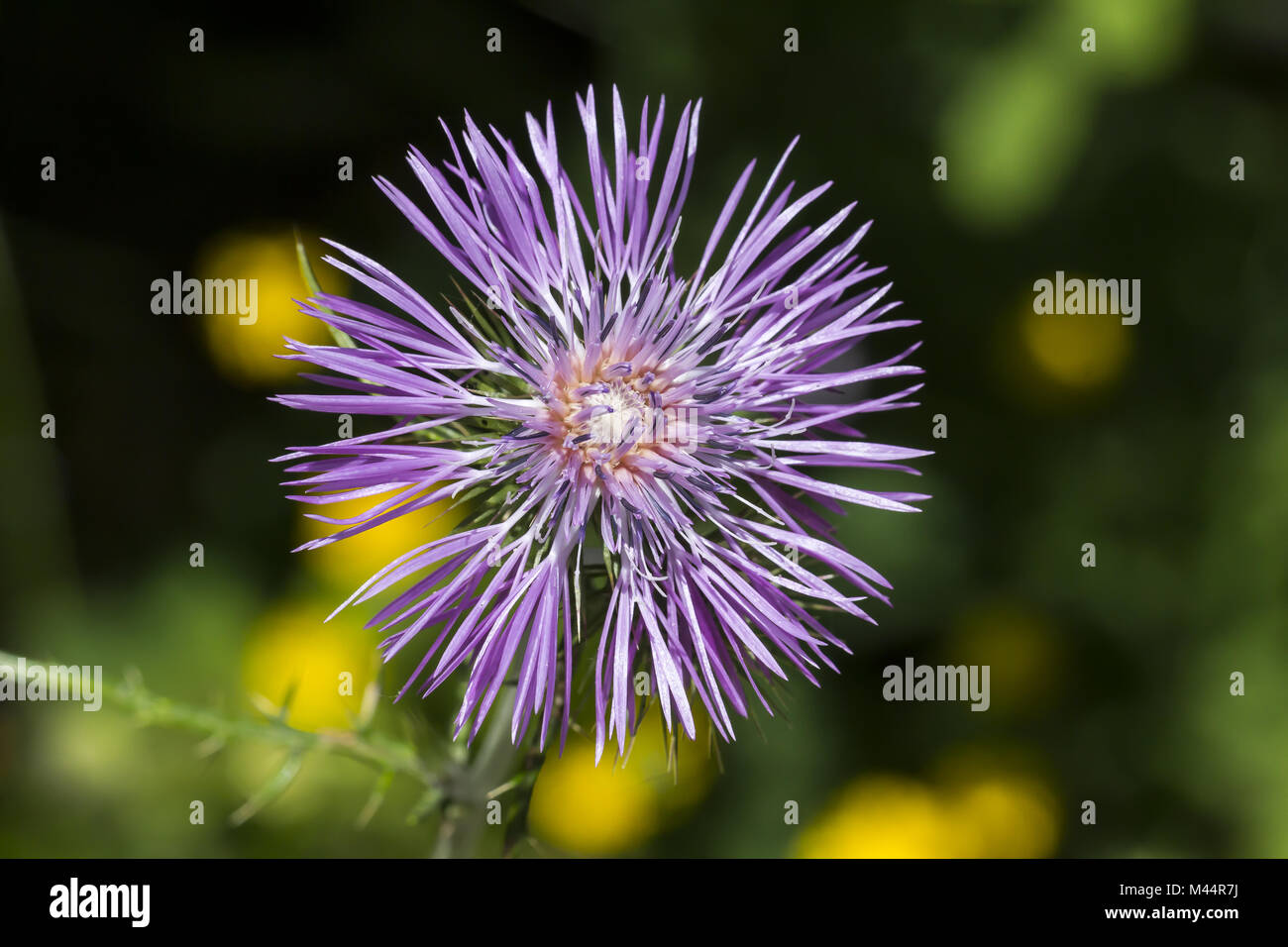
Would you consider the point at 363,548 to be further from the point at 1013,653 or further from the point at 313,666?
the point at 1013,653

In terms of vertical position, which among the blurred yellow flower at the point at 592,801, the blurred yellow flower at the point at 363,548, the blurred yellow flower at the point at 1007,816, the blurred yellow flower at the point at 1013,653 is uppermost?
the blurred yellow flower at the point at 363,548

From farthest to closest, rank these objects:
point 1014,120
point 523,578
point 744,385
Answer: point 1014,120
point 744,385
point 523,578

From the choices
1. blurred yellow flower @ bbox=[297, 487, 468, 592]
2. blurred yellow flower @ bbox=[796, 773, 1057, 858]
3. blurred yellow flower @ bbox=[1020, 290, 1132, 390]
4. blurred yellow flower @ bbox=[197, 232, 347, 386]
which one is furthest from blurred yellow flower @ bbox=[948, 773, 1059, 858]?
blurred yellow flower @ bbox=[197, 232, 347, 386]

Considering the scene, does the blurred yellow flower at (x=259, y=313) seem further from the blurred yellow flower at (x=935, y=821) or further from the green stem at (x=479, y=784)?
the blurred yellow flower at (x=935, y=821)

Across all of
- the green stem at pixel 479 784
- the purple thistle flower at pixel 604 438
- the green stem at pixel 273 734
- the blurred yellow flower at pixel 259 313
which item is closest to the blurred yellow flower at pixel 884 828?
the green stem at pixel 479 784

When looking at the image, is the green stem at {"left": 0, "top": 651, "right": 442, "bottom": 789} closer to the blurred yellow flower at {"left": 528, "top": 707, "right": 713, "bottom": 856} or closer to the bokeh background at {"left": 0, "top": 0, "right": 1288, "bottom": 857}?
the blurred yellow flower at {"left": 528, "top": 707, "right": 713, "bottom": 856}
